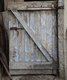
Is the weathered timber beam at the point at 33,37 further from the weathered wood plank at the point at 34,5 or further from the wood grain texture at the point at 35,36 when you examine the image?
the weathered wood plank at the point at 34,5

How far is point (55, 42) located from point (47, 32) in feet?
1.03

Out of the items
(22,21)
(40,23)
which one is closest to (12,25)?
(22,21)

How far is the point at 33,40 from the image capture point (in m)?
6.16

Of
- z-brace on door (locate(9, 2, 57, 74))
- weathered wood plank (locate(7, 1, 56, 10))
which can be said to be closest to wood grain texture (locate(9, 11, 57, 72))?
z-brace on door (locate(9, 2, 57, 74))

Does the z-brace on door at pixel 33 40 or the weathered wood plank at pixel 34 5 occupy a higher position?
the weathered wood plank at pixel 34 5

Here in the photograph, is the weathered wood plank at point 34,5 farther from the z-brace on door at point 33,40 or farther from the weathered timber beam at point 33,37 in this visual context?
the weathered timber beam at point 33,37

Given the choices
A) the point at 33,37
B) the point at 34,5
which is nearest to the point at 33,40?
the point at 33,37

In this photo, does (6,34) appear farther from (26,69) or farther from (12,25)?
(26,69)

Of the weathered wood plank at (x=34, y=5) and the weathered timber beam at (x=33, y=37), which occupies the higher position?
the weathered wood plank at (x=34, y=5)

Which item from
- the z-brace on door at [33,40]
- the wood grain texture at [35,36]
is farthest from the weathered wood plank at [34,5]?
the wood grain texture at [35,36]

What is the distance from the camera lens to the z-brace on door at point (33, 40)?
20.2 feet

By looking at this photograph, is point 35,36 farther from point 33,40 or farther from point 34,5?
point 34,5

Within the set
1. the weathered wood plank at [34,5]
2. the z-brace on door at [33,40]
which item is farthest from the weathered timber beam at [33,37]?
the weathered wood plank at [34,5]

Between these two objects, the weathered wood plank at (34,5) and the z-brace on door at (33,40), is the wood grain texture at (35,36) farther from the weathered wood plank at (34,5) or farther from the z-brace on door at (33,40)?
the weathered wood plank at (34,5)
